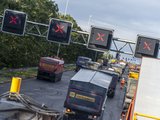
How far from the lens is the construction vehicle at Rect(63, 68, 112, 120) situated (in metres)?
24.2

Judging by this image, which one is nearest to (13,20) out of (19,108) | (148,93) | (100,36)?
(100,36)

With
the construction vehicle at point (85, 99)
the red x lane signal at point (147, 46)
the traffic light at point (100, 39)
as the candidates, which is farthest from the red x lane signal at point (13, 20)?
the red x lane signal at point (147, 46)

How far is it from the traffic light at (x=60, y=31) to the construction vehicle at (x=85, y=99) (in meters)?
7.88

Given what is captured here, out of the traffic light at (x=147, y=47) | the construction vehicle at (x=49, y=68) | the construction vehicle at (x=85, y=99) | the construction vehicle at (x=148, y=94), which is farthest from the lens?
the construction vehicle at (x=49, y=68)

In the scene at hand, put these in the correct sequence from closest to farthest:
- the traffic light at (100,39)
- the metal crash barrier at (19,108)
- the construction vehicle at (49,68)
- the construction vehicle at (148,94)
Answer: the metal crash barrier at (19,108), the construction vehicle at (148,94), the traffic light at (100,39), the construction vehicle at (49,68)

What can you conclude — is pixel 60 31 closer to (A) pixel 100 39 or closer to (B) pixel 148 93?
(A) pixel 100 39

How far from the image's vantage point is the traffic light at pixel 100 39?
32.2 metres

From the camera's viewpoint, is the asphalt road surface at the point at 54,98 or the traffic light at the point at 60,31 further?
the traffic light at the point at 60,31

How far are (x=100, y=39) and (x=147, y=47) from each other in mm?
3700

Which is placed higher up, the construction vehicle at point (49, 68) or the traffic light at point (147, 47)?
the traffic light at point (147, 47)

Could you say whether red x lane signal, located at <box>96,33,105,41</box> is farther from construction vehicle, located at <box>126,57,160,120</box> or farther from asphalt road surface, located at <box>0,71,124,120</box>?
construction vehicle, located at <box>126,57,160,120</box>

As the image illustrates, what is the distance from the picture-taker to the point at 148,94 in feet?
43.8

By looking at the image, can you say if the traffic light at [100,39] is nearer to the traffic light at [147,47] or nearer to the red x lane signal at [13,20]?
the traffic light at [147,47]

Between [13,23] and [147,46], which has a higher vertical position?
[13,23]
